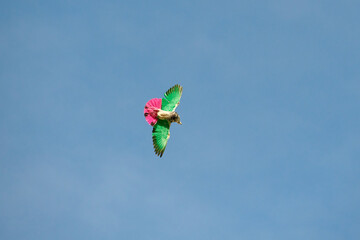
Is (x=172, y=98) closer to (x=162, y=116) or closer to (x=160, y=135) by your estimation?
(x=162, y=116)

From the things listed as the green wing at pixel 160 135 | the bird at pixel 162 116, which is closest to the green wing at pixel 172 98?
the bird at pixel 162 116

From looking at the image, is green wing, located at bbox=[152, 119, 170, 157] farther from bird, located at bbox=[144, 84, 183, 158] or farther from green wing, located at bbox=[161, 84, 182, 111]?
green wing, located at bbox=[161, 84, 182, 111]

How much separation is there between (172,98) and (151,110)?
2.65m

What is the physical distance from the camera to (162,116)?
147 ft

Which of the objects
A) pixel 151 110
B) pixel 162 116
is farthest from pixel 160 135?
pixel 151 110

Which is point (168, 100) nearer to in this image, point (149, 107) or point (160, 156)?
point (149, 107)

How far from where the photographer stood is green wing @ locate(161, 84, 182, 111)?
46.1 metres

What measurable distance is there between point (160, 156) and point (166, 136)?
6.56 ft

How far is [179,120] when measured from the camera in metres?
44.8

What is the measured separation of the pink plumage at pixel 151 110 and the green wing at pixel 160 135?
710 mm

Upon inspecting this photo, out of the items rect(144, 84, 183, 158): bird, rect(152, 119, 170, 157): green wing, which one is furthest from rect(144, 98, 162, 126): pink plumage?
rect(152, 119, 170, 157): green wing

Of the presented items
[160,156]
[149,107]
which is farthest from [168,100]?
[160,156]

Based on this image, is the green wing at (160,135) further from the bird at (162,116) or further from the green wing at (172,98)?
the green wing at (172,98)

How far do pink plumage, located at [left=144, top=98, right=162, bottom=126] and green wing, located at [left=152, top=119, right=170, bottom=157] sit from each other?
710 millimetres
